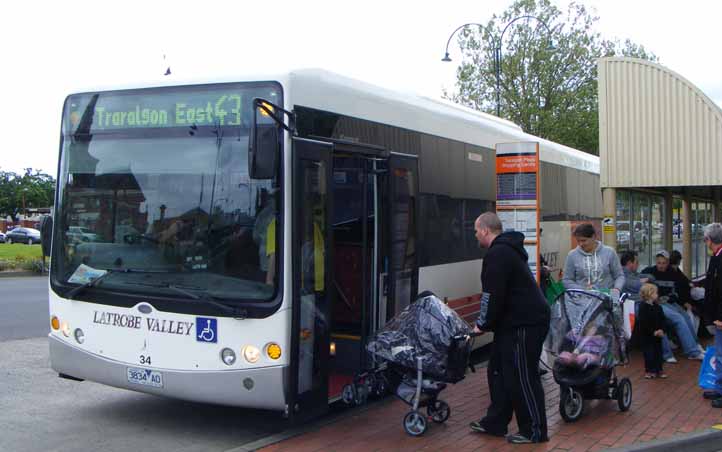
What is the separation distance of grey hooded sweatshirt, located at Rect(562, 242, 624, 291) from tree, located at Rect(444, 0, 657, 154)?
24239mm

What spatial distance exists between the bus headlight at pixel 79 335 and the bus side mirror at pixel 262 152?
2.21 metres

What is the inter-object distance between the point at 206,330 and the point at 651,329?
5179 mm

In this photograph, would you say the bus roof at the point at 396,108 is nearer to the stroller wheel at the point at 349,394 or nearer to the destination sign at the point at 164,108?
the destination sign at the point at 164,108

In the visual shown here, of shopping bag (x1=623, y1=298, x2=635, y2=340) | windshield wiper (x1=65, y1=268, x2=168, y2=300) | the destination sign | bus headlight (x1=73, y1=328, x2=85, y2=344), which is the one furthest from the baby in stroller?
bus headlight (x1=73, y1=328, x2=85, y2=344)

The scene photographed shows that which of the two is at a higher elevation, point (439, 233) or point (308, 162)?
point (308, 162)

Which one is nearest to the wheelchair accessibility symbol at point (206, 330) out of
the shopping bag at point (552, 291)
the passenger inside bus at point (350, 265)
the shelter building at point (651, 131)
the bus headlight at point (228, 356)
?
the bus headlight at point (228, 356)

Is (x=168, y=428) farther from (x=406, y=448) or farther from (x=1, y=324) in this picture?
(x=1, y=324)

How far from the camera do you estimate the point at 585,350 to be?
7078mm

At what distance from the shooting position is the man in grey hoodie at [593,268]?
844cm

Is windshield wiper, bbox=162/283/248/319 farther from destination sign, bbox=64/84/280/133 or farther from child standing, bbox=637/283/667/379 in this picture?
child standing, bbox=637/283/667/379

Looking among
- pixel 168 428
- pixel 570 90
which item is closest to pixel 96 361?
pixel 168 428

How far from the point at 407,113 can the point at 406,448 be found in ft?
12.1

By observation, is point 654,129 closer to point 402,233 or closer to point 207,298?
point 402,233

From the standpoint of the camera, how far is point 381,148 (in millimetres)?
7551
